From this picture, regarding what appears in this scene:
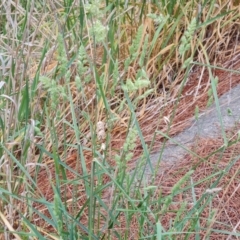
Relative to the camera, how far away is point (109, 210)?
4.73ft

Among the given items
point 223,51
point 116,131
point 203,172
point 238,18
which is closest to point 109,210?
point 203,172

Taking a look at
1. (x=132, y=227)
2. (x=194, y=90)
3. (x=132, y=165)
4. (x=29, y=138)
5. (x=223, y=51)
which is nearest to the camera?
(x=29, y=138)

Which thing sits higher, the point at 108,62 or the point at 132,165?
the point at 108,62

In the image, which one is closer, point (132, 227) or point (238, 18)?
point (132, 227)

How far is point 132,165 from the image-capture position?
87.0 inches

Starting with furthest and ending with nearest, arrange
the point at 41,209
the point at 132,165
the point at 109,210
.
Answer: the point at 132,165
the point at 41,209
the point at 109,210

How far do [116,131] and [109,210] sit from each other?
1016mm

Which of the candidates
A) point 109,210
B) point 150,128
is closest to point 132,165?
point 150,128

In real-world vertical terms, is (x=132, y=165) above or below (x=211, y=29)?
below

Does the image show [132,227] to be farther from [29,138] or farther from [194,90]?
[194,90]

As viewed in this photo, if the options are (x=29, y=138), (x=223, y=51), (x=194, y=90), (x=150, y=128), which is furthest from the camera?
(x=223, y=51)

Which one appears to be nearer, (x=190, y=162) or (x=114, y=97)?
(x=190, y=162)

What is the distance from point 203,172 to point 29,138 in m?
0.71

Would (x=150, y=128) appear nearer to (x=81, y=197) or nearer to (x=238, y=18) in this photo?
(x=81, y=197)
